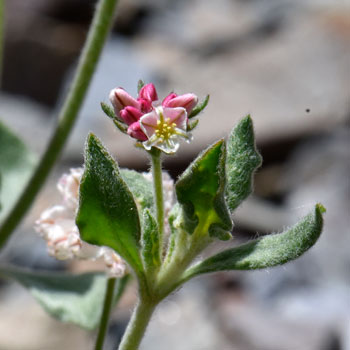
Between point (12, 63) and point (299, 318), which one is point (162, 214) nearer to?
point (299, 318)

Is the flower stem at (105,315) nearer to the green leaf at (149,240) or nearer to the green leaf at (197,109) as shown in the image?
the green leaf at (149,240)

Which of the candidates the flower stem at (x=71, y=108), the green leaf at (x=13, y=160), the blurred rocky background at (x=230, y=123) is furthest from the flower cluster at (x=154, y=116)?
the blurred rocky background at (x=230, y=123)

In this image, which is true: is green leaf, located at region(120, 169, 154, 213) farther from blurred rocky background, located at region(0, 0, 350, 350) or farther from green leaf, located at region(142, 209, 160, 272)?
blurred rocky background, located at region(0, 0, 350, 350)

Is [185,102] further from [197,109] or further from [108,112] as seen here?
[108,112]

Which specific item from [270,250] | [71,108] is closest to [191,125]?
[270,250]

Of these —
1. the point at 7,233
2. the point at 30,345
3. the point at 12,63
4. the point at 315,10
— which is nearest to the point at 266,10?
the point at 315,10

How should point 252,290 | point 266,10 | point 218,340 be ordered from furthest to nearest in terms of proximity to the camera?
point 266,10
point 252,290
point 218,340
